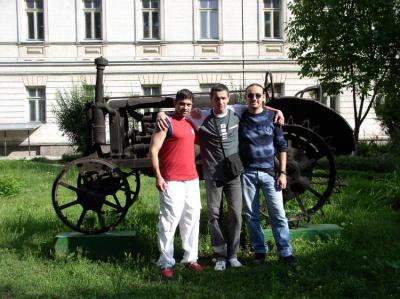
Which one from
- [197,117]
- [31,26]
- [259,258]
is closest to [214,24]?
[31,26]

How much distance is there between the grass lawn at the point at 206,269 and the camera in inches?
175

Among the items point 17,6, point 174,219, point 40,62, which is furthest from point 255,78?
point 174,219

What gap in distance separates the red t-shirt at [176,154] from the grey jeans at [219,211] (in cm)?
29

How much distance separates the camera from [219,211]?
5102 mm

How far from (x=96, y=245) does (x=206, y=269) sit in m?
1.34

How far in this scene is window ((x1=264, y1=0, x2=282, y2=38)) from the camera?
25.5m

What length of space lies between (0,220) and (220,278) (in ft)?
12.7

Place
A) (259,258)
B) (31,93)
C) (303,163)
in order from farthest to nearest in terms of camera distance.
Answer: (31,93)
(303,163)
(259,258)

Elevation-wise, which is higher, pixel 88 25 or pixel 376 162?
pixel 88 25

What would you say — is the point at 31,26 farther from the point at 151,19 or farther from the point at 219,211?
the point at 219,211

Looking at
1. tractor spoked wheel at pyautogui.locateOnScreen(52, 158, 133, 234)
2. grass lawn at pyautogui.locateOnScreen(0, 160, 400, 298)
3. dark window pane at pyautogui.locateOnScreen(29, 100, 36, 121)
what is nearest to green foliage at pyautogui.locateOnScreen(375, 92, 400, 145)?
grass lawn at pyautogui.locateOnScreen(0, 160, 400, 298)

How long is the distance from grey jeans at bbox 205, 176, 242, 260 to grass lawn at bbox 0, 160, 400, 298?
25 centimetres

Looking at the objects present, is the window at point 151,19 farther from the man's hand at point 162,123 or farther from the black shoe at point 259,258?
the black shoe at point 259,258

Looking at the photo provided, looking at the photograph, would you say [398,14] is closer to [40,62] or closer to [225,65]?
[225,65]
